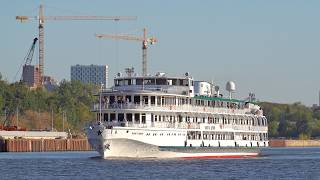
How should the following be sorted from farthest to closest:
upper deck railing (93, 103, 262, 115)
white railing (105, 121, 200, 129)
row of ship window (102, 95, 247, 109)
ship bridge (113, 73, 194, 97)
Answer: ship bridge (113, 73, 194, 97) < row of ship window (102, 95, 247, 109) < upper deck railing (93, 103, 262, 115) < white railing (105, 121, 200, 129)

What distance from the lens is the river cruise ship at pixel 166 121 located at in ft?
377

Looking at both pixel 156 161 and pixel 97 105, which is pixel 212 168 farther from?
pixel 97 105

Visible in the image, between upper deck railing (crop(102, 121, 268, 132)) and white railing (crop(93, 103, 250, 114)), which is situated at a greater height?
white railing (crop(93, 103, 250, 114))

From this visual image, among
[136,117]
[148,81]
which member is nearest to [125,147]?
[136,117]

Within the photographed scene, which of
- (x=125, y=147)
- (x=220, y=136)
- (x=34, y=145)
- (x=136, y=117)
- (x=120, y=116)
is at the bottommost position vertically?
(x=125, y=147)

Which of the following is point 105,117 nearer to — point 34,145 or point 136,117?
point 136,117

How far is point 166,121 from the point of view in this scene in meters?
119

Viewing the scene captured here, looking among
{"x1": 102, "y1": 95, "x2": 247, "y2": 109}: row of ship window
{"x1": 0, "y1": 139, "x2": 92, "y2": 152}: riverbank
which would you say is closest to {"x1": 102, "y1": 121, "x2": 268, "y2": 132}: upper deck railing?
{"x1": 102, "y1": 95, "x2": 247, "y2": 109}: row of ship window

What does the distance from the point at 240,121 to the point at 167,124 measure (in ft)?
66.9

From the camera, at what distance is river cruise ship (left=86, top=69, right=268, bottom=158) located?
11481 centimetres

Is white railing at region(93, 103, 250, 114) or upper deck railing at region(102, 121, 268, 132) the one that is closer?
upper deck railing at region(102, 121, 268, 132)

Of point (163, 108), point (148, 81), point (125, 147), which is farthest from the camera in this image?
point (148, 81)

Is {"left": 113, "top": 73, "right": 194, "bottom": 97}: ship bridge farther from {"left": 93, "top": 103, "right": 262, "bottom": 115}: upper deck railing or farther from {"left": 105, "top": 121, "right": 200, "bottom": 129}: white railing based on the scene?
{"left": 105, "top": 121, "right": 200, "bottom": 129}: white railing

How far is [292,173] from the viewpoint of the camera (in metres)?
102
